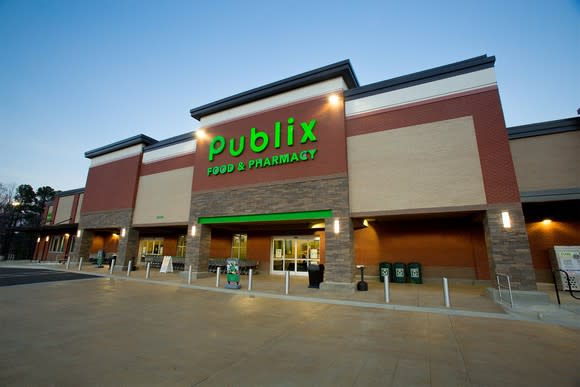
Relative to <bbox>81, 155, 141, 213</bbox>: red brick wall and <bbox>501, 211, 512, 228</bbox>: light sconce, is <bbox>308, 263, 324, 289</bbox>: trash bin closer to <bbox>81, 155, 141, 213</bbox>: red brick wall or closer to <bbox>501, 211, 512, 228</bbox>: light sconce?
<bbox>501, 211, 512, 228</bbox>: light sconce

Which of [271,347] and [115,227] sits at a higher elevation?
[115,227]

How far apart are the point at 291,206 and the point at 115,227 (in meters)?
16.6

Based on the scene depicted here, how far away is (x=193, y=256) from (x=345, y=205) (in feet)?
32.5

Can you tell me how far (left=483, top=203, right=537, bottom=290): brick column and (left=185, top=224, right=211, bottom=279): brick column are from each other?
14.7 m

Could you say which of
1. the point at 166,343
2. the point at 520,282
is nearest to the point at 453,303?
the point at 520,282

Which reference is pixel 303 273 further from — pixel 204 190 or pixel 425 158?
pixel 425 158

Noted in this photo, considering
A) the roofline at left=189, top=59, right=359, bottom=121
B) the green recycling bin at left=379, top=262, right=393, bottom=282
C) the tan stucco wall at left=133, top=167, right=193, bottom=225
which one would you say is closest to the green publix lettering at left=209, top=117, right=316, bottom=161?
the roofline at left=189, top=59, right=359, bottom=121

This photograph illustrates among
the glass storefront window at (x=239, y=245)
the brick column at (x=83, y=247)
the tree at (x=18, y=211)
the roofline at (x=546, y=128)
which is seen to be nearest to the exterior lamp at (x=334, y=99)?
the roofline at (x=546, y=128)

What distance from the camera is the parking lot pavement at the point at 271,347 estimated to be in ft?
12.1

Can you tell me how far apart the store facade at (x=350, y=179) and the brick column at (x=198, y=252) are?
7 cm

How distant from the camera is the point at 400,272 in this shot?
14812 mm

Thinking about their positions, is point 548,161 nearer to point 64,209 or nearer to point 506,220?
point 506,220

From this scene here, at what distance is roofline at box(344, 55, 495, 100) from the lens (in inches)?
451

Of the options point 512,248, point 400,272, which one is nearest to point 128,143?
point 400,272
